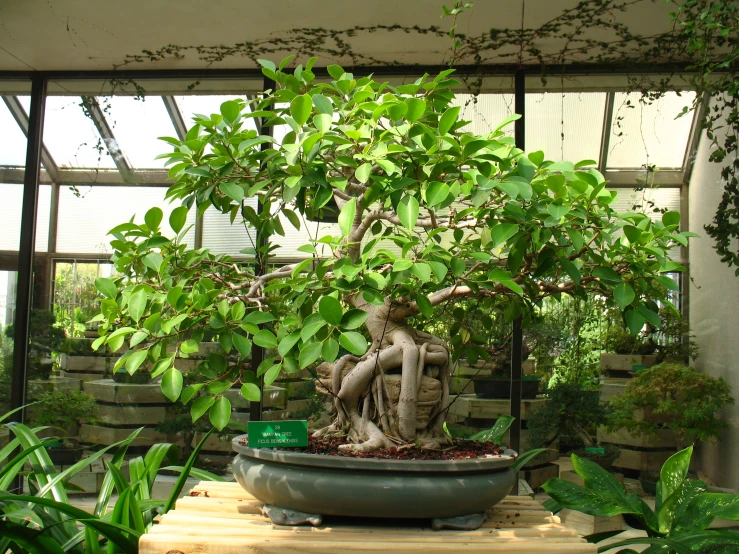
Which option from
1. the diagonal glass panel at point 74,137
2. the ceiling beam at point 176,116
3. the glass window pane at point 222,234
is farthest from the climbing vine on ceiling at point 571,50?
the glass window pane at point 222,234

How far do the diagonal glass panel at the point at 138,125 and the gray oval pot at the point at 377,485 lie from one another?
274 cm

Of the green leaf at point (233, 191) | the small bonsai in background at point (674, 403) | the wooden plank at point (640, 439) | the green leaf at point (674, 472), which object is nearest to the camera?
the green leaf at point (233, 191)

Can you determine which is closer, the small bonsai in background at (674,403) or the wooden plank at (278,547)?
the wooden plank at (278,547)

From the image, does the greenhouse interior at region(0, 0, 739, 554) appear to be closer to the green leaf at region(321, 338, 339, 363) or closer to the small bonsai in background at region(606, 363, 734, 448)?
the small bonsai in background at region(606, 363, 734, 448)

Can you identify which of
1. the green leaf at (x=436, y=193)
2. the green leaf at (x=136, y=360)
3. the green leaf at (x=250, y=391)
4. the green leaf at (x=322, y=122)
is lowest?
the green leaf at (x=250, y=391)

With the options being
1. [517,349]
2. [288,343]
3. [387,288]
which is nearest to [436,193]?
[387,288]

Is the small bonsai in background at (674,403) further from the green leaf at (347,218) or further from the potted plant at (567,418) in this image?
the green leaf at (347,218)

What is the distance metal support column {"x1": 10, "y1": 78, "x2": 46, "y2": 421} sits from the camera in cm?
366

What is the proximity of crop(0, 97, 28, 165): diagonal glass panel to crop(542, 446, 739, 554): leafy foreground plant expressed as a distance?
3.40 meters

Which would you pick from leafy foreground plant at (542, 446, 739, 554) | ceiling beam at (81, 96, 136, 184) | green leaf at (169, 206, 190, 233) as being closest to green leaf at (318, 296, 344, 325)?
green leaf at (169, 206, 190, 233)

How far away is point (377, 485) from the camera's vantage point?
1339 millimetres

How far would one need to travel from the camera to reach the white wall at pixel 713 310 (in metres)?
3.16

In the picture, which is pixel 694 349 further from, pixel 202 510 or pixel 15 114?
pixel 15 114

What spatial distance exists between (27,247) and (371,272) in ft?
10.3
